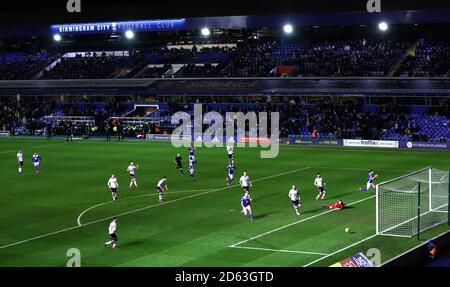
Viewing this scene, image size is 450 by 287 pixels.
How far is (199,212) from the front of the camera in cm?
3912

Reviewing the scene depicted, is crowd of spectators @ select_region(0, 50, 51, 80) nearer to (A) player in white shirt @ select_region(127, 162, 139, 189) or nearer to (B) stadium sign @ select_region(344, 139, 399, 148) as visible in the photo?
(B) stadium sign @ select_region(344, 139, 399, 148)

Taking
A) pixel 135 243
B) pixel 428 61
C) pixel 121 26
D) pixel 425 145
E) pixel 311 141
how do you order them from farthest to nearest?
1. pixel 121 26
2. pixel 428 61
3. pixel 311 141
4. pixel 425 145
5. pixel 135 243

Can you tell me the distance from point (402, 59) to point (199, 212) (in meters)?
45.7

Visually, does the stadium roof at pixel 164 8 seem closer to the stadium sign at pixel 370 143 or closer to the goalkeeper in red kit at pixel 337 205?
the stadium sign at pixel 370 143

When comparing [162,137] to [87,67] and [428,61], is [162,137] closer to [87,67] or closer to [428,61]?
[87,67]

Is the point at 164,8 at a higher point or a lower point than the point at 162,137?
higher

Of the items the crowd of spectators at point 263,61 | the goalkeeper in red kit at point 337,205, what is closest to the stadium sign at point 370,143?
the crowd of spectators at point 263,61

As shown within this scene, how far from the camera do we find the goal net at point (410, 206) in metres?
33.9

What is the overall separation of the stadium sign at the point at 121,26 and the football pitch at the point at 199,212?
25.8 m

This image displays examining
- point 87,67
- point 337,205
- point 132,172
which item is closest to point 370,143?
point 132,172

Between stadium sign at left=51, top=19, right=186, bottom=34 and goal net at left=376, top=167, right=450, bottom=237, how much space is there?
49.8 meters

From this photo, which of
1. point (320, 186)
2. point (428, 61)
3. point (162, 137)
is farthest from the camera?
point (162, 137)
